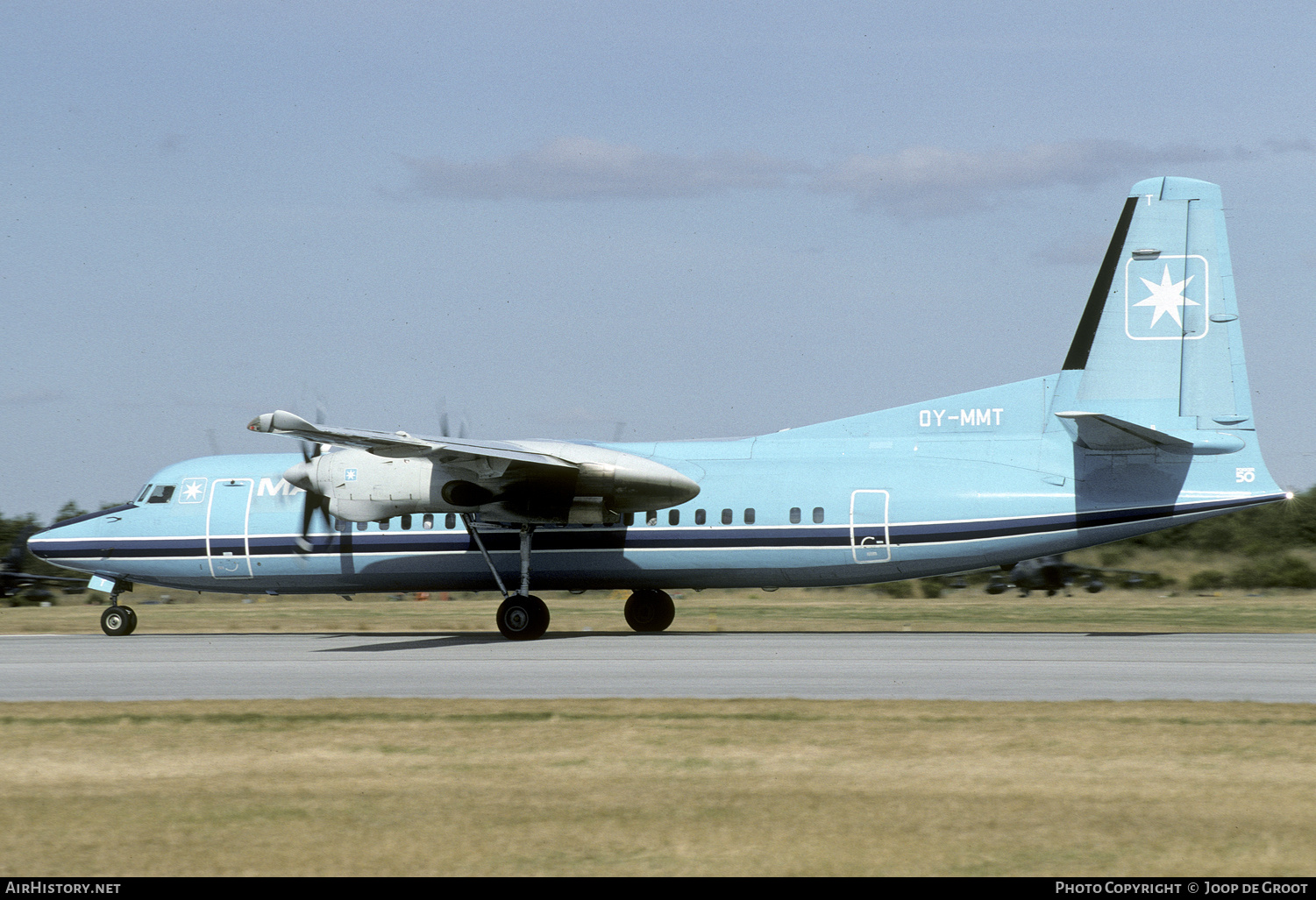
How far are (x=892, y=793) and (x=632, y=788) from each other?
1977 mm

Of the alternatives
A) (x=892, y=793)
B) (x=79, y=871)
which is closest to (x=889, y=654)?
(x=892, y=793)

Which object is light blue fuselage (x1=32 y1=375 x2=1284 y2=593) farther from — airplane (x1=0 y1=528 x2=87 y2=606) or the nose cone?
airplane (x1=0 y1=528 x2=87 y2=606)

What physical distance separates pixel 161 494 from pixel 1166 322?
19.8 meters

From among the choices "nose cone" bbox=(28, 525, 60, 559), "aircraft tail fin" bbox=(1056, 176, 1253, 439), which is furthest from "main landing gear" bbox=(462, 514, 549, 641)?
"aircraft tail fin" bbox=(1056, 176, 1253, 439)

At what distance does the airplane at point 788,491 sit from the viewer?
71.5 feet

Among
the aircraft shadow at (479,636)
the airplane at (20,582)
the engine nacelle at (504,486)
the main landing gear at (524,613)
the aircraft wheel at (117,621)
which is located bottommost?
the airplane at (20,582)

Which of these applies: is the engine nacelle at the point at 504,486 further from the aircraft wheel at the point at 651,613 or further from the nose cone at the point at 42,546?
the nose cone at the point at 42,546

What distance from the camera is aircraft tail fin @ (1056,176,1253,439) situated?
21734 mm

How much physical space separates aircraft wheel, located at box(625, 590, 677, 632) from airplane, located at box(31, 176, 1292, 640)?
0.04 metres

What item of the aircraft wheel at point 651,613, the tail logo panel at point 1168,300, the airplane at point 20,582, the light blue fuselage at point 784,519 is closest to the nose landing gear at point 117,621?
the light blue fuselage at point 784,519

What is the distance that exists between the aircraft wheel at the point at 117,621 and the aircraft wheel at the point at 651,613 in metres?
10.4

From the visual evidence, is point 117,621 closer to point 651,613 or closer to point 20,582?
point 651,613

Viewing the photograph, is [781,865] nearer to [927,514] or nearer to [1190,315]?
[927,514]

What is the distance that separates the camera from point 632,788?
10.0 meters
